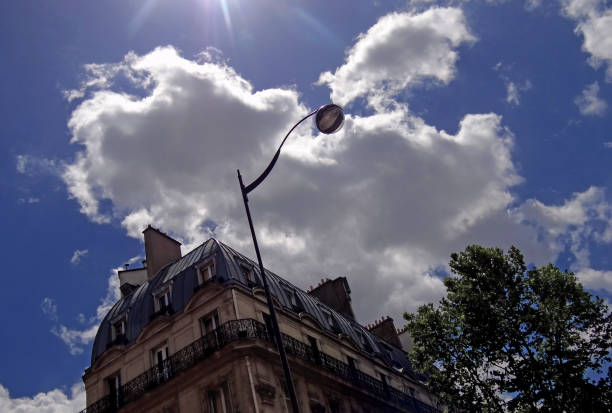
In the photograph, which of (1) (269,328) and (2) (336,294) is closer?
(1) (269,328)

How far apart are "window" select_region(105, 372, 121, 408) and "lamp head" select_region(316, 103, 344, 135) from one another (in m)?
16.7

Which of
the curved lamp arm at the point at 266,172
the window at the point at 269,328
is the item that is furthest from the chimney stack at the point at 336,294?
the curved lamp arm at the point at 266,172

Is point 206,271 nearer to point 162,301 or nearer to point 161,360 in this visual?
point 162,301

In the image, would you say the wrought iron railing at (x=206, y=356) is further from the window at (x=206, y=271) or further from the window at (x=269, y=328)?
the window at (x=206, y=271)

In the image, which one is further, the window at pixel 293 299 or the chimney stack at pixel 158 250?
the chimney stack at pixel 158 250

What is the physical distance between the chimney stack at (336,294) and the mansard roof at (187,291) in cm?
456

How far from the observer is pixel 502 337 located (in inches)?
864

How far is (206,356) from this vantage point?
21.1 m

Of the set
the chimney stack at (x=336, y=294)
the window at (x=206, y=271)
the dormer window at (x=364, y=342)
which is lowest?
the dormer window at (x=364, y=342)

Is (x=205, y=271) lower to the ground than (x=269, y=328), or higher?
higher

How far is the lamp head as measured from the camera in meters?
12.6

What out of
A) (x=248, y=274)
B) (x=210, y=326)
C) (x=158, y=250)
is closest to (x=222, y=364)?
(x=210, y=326)

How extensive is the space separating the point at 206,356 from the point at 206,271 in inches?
175

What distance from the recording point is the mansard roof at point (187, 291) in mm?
24125
